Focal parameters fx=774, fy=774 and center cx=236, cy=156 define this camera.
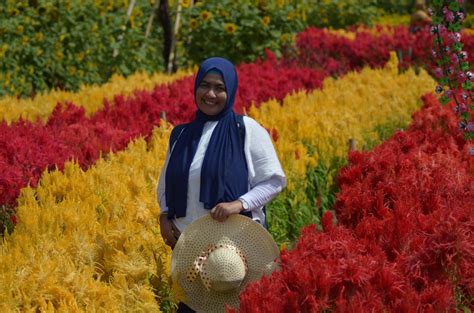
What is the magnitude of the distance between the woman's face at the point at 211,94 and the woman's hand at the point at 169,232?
593mm

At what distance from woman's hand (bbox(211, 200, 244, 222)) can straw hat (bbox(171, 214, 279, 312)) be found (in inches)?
1.4

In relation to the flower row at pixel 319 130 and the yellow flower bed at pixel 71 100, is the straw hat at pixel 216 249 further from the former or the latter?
the yellow flower bed at pixel 71 100

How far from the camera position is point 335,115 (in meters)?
7.41

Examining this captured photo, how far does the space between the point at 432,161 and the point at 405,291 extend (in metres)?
2.24

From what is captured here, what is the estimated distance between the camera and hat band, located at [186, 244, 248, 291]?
3.55m

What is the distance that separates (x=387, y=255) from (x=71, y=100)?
5845mm

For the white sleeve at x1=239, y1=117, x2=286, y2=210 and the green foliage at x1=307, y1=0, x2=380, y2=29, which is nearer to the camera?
the white sleeve at x1=239, y1=117, x2=286, y2=210

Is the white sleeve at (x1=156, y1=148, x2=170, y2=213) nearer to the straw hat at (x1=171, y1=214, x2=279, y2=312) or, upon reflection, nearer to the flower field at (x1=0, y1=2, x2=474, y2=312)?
the flower field at (x1=0, y1=2, x2=474, y2=312)

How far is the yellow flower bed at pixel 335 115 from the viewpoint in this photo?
251 inches

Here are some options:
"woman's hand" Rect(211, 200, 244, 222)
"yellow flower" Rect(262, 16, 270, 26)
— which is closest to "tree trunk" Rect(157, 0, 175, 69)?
"yellow flower" Rect(262, 16, 270, 26)

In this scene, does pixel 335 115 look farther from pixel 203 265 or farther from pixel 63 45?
pixel 63 45

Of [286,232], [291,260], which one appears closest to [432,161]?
Answer: [286,232]

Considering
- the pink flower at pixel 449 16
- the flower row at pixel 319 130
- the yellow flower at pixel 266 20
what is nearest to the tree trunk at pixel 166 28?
the yellow flower at pixel 266 20

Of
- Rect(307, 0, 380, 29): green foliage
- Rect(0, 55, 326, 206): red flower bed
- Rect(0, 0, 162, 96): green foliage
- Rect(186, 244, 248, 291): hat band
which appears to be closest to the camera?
Rect(186, 244, 248, 291): hat band
